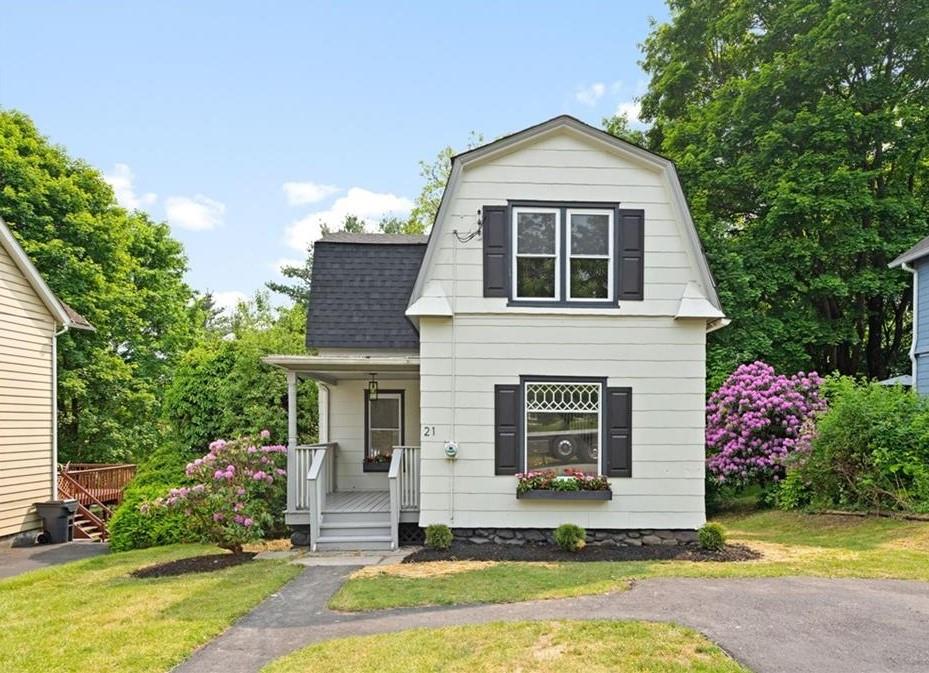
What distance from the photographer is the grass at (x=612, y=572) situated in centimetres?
635

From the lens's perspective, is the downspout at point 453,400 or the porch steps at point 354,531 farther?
the porch steps at point 354,531

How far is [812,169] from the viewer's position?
54.8ft

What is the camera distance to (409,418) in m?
11.8

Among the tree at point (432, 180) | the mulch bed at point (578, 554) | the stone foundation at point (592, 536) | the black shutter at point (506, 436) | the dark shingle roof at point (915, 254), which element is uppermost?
the tree at point (432, 180)

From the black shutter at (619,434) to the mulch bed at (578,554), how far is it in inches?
42.9

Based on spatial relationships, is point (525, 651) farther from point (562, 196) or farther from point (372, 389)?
point (372, 389)

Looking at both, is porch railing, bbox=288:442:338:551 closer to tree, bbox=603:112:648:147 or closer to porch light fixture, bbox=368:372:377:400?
porch light fixture, bbox=368:372:377:400

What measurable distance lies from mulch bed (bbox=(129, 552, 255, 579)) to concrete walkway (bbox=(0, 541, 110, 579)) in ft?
8.58

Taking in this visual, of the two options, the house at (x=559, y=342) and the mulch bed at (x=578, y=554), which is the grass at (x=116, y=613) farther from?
the house at (x=559, y=342)

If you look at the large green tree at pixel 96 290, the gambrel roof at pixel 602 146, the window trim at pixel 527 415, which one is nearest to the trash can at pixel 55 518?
the large green tree at pixel 96 290

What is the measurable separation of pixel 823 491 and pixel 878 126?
430 inches

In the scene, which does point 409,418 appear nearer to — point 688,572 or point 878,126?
point 688,572

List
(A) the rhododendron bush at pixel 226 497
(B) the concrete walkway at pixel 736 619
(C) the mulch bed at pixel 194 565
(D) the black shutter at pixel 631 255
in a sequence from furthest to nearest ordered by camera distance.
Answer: (D) the black shutter at pixel 631 255
(A) the rhododendron bush at pixel 226 497
(C) the mulch bed at pixel 194 565
(B) the concrete walkway at pixel 736 619

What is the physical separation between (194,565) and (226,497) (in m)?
0.97
